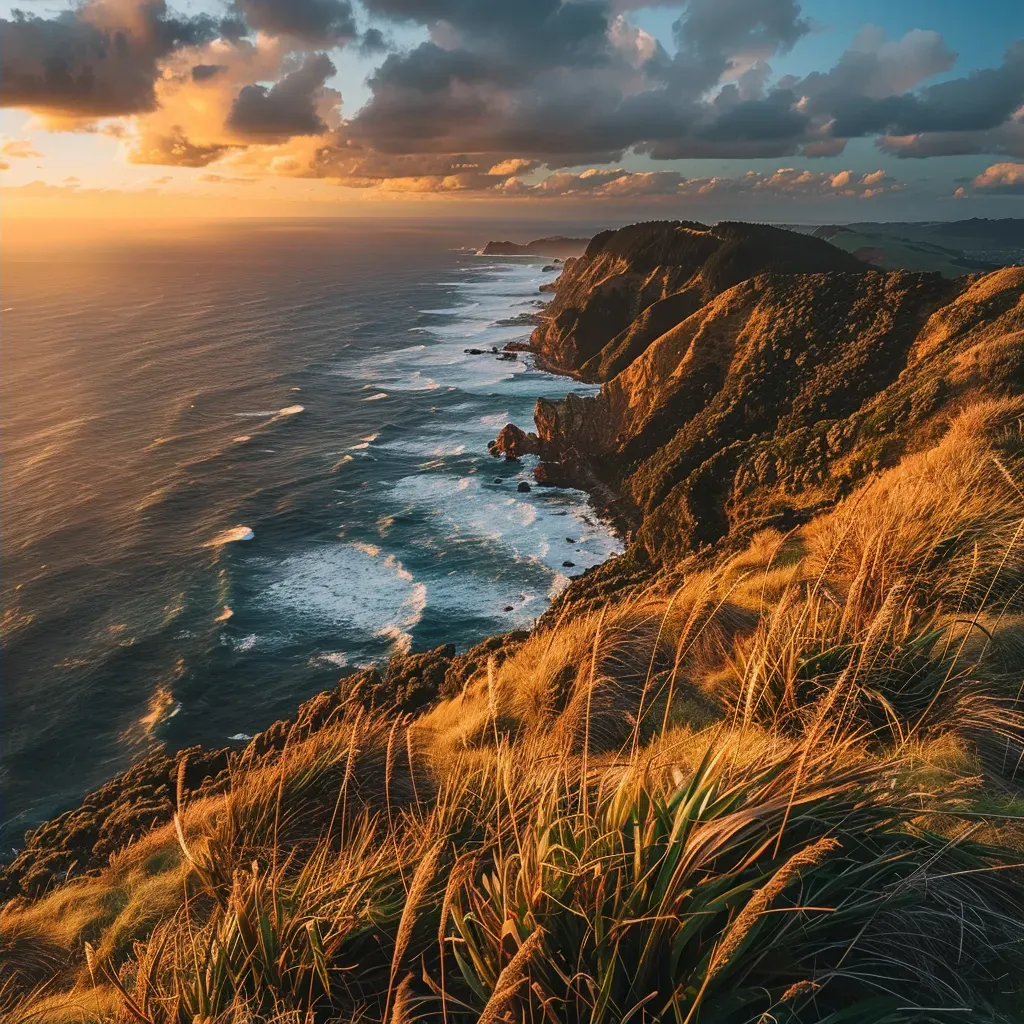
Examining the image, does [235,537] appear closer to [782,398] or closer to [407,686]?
[407,686]

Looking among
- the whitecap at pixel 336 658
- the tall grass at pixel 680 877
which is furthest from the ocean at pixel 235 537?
the tall grass at pixel 680 877

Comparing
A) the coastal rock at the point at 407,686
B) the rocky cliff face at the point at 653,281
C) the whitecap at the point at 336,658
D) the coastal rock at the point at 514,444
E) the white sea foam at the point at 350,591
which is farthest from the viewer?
the rocky cliff face at the point at 653,281

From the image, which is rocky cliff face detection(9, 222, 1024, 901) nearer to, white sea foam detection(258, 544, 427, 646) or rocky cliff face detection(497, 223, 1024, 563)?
rocky cliff face detection(497, 223, 1024, 563)

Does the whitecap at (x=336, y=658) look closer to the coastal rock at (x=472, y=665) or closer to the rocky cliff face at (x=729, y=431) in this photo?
the rocky cliff face at (x=729, y=431)

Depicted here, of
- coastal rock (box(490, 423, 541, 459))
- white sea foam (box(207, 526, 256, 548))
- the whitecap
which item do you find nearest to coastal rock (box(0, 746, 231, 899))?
the whitecap

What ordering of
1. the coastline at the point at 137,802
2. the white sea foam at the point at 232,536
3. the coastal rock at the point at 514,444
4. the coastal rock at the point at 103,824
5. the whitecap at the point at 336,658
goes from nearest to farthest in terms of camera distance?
the coastal rock at the point at 103,824 < the coastline at the point at 137,802 < the whitecap at the point at 336,658 < the white sea foam at the point at 232,536 < the coastal rock at the point at 514,444

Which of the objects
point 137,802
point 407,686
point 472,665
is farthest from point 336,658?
point 472,665
